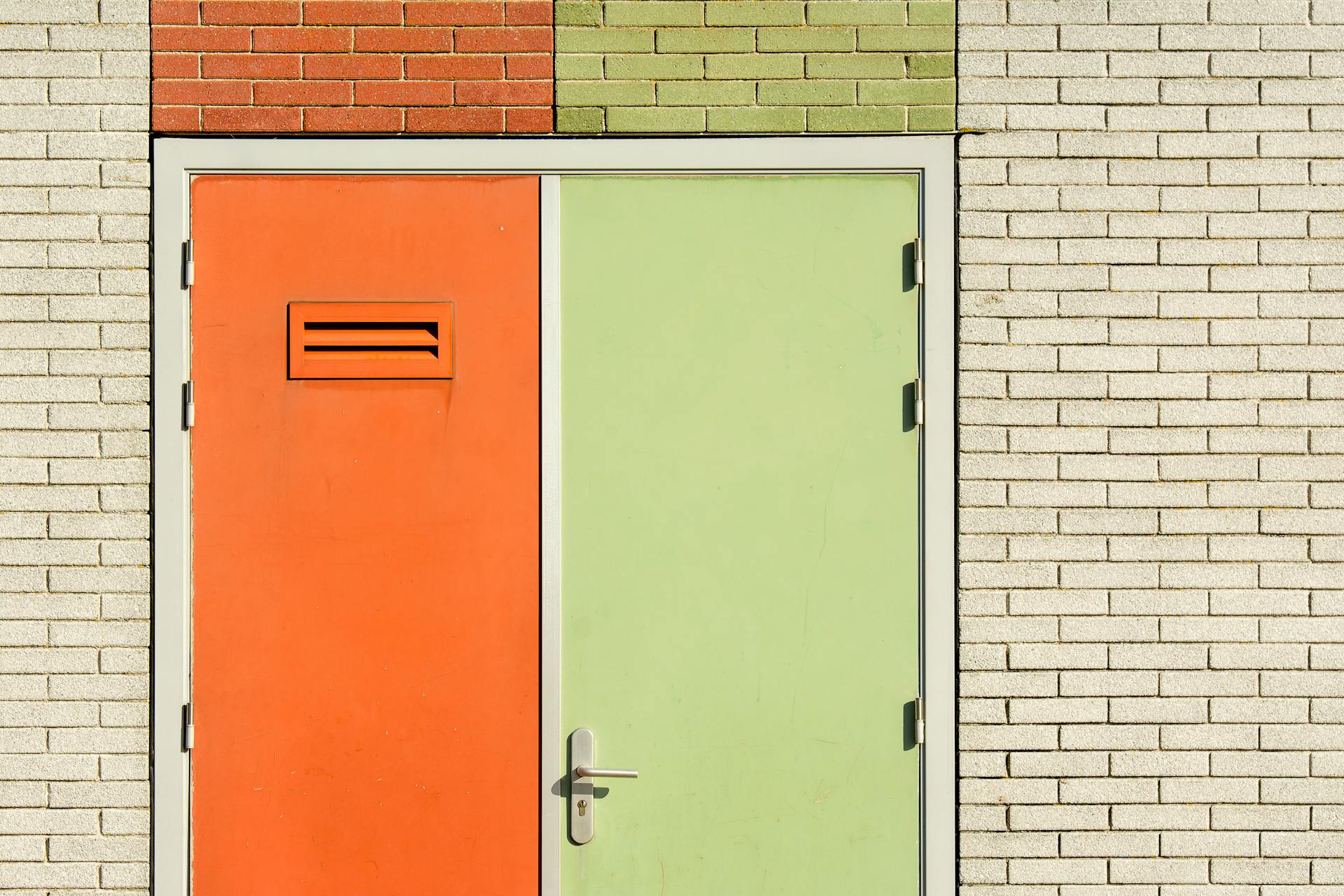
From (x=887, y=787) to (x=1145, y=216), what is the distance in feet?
6.21

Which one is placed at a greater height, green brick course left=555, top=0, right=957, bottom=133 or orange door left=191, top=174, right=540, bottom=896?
green brick course left=555, top=0, right=957, bottom=133

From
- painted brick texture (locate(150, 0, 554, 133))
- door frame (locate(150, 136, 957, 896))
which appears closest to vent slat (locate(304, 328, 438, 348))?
door frame (locate(150, 136, 957, 896))

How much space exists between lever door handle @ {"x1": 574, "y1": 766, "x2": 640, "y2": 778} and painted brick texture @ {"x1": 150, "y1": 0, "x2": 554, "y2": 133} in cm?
193

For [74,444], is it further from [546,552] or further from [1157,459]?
[1157,459]

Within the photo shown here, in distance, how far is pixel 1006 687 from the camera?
104 inches

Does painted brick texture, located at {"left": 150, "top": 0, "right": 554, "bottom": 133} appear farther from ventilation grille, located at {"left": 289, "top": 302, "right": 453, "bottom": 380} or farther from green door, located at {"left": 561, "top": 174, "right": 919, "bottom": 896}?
ventilation grille, located at {"left": 289, "top": 302, "right": 453, "bottom": 380}

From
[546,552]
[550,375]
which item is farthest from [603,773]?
[550,375]

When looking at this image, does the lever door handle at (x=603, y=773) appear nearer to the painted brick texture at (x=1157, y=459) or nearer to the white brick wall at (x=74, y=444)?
the painted brick texture at (x=1157, y=459)

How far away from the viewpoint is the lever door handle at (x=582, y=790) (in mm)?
2598

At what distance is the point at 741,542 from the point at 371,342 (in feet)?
4.14

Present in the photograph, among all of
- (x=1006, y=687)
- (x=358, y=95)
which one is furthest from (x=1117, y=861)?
(x=358, y=95)

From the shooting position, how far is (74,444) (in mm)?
2635

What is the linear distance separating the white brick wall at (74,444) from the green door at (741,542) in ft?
4.29

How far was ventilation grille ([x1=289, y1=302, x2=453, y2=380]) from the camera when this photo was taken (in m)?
2.61
